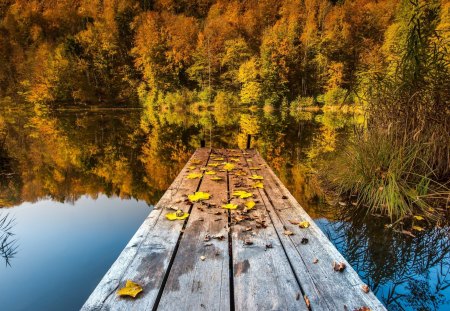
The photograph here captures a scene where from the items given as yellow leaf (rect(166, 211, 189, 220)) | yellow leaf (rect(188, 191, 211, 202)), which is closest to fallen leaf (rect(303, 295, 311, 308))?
yellow leaf (rect(166, 211, 189, 220))

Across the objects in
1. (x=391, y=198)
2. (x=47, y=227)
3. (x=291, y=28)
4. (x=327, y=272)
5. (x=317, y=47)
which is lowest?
(x=47, y=227)

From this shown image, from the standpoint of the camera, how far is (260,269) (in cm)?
184

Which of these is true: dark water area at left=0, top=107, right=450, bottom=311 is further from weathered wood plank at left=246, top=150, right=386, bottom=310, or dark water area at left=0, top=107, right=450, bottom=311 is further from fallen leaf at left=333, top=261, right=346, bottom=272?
fallen leaf at left=333, top=261, right=346, bottom=272

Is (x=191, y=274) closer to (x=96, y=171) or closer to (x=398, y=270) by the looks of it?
(x=398, y=270)

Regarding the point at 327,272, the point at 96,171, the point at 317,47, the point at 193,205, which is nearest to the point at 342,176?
the point at 193,205

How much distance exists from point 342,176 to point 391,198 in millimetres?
1163

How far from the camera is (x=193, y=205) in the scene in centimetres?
300

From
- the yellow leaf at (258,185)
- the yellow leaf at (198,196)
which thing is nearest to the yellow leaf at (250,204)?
the yellow leaf at (198,196)

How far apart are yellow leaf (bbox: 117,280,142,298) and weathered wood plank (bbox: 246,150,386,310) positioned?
34.2 inches

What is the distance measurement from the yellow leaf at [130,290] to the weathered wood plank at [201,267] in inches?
5.4

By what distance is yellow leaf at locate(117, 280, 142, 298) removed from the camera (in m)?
1.55

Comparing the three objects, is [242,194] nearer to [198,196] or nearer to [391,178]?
[198,196]

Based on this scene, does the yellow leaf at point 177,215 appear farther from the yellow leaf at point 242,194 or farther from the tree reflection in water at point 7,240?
the tree reflection in water at point 7,240

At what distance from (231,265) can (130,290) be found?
60 cm
